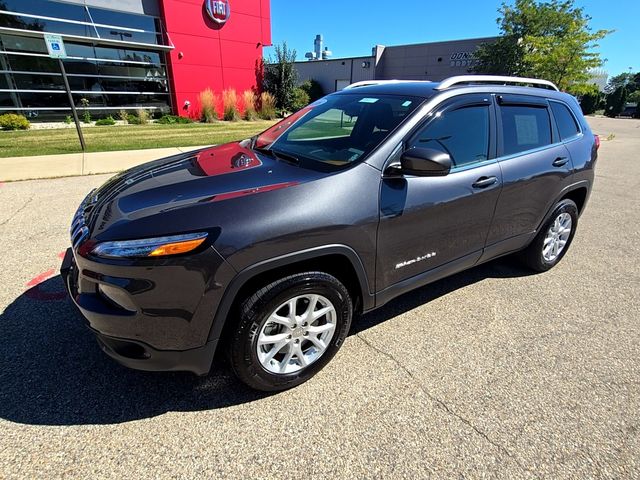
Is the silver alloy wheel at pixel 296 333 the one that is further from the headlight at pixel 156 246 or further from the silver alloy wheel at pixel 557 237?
the silver alloy wheel at pixel 557 237

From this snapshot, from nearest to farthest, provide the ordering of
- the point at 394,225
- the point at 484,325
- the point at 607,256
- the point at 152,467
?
the point at 152,467 → the point at 394,225 → the point at 484,325 → the point at 607,256

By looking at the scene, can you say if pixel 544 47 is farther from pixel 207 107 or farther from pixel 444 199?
pixel 444 199

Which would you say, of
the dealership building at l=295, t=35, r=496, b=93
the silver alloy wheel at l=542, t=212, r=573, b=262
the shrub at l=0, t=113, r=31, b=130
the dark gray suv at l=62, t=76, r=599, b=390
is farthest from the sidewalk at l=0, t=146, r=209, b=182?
the dealership building at l=295, t=35, r=496, b=93

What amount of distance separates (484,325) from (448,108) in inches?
67.4

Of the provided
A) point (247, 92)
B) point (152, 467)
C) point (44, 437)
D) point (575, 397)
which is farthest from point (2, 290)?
point (247, 92)

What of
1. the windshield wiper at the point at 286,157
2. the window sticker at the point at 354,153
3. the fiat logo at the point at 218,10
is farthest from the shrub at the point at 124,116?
the window sticker at the point at 354,153

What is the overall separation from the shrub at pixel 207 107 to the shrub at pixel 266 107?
9.42 ft

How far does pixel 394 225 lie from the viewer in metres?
2.43

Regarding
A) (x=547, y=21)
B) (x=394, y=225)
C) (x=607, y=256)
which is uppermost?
(x=547, y=21)

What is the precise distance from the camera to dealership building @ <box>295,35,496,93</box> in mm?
38719

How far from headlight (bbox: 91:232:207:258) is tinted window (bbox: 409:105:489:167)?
5.02 ft

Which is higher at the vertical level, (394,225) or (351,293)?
(394,225)

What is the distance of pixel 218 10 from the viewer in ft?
62.0

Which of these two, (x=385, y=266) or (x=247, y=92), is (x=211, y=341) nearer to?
(x=385, y=266)
